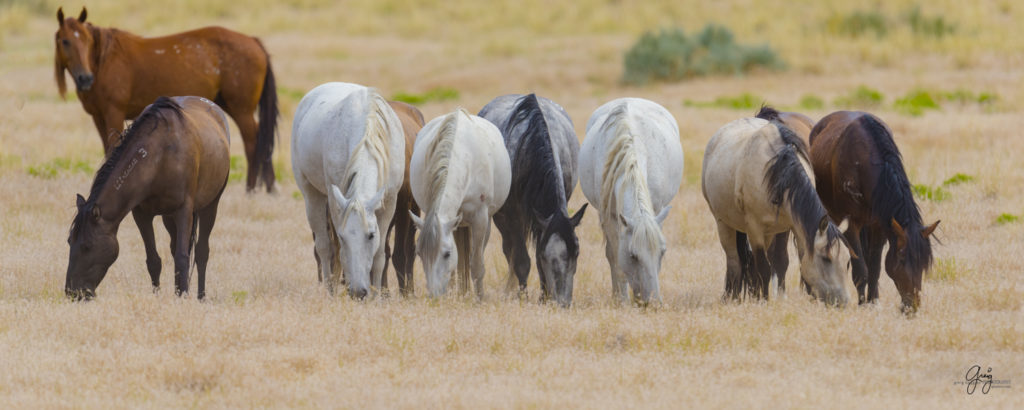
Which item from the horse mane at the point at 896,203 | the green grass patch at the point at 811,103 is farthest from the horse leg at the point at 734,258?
the green grass patch at the point at 811,103

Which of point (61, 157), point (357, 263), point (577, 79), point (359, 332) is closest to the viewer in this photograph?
point (359, 332)

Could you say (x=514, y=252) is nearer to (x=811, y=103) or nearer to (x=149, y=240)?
(x=149, y=240)

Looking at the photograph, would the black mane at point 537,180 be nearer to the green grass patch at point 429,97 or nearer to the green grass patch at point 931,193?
the green grass patch at point 931,193

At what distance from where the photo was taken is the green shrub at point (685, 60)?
2375 centimetres

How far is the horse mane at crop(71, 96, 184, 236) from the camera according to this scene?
24.9 feet

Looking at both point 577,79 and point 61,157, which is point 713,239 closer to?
point 61,157

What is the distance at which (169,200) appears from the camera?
26.1 ft

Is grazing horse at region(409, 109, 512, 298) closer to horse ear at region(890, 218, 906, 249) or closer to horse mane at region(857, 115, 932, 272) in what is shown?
horse mane at region(857, 115, 932, 272)

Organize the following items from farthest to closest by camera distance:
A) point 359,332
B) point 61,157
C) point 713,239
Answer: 1. point 61,157
2. point 713,239
3. point 359,332

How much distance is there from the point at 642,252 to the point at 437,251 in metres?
1.40

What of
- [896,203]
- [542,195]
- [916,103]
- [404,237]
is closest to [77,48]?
[404,237]

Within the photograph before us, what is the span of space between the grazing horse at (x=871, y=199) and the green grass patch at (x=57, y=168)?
894cm

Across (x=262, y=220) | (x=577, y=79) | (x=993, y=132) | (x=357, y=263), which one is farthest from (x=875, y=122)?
(x=577, y=79)

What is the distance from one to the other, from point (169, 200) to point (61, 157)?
681cm
